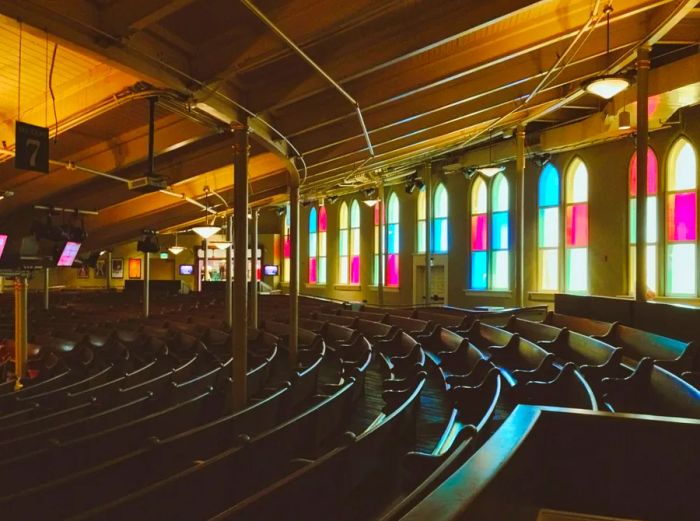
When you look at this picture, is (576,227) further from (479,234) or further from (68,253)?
(68,253)

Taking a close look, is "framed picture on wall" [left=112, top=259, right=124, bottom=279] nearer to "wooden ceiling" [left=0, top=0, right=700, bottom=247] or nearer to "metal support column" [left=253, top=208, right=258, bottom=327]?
"wooden ceiling" [left=0, top=0, right=700, bottom=247]

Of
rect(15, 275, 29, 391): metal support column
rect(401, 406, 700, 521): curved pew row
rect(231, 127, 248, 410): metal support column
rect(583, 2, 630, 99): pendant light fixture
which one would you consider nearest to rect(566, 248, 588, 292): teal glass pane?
rect(583, 2, 630, 99): pendant light fixture

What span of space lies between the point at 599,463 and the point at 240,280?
134 inches

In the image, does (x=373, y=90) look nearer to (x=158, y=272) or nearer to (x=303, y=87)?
(x=303, y=87)

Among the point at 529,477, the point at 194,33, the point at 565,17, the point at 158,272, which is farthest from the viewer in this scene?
the point at 158,272

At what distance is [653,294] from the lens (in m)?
10.8

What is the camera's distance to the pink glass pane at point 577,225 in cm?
1272

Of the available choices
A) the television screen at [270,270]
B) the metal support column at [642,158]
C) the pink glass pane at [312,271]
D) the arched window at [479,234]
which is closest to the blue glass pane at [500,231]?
the arched window at [479,234]

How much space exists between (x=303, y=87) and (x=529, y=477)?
14.4 ft

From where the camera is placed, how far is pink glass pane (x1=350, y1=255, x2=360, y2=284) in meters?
19.9

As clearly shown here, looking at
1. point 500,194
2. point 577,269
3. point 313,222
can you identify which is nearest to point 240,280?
point 577,269

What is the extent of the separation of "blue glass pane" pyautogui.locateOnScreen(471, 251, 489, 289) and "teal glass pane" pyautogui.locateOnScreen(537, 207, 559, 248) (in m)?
1.78

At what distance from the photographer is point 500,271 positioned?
1466cm

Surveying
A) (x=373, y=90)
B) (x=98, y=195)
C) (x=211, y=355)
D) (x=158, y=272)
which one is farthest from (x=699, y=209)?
(x=158, y=272)
